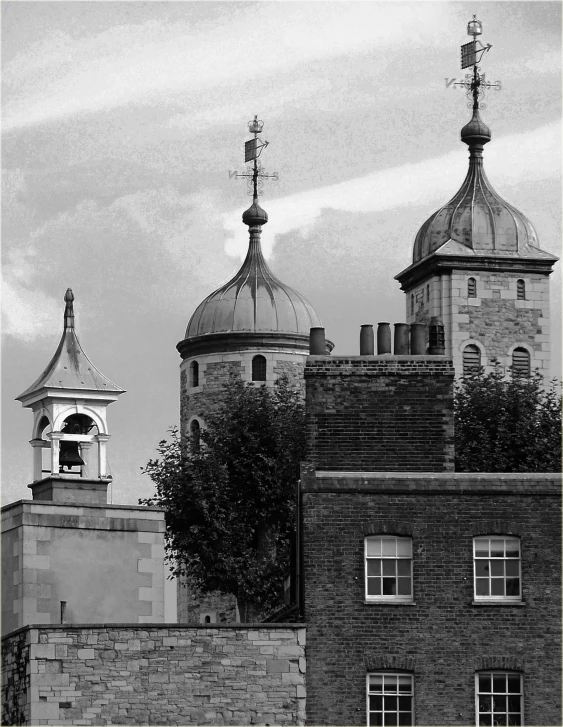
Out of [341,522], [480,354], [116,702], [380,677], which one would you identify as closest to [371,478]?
[341,522]

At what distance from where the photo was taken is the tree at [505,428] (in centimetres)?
6359

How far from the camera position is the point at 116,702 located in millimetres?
39750

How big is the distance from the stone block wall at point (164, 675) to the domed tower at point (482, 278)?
122ft

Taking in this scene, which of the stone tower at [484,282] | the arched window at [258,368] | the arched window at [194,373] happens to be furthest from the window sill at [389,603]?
the arched window at [194,373]

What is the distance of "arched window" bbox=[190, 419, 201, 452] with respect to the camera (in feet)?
250

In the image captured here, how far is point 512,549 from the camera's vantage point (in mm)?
40562

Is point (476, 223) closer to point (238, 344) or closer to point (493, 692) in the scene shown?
point (238, 344)

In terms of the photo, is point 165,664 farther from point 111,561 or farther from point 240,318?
point 240,318

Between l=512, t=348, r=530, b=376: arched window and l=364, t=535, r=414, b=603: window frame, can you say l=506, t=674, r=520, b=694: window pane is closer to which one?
l=364, t=535, r=414, b=603: window frame

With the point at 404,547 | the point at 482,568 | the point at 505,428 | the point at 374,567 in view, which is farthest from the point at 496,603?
the point at 505,428

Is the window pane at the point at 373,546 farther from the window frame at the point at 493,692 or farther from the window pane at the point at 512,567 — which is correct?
the window frame at the point at 493,692

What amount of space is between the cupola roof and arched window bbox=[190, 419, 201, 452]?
77.3 ft

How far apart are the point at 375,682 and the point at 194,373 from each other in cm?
4232

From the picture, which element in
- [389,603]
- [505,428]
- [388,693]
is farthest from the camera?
[505,428]
